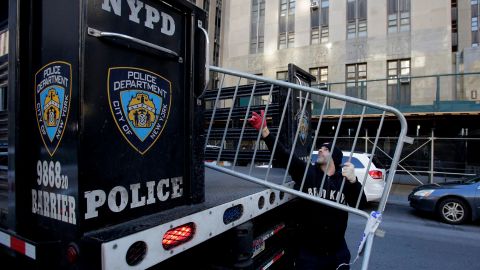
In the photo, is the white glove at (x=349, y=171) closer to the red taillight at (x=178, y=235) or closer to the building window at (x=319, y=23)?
the red taillight at (x=178, y=235)

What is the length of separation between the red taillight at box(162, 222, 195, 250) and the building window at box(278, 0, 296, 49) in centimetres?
2615

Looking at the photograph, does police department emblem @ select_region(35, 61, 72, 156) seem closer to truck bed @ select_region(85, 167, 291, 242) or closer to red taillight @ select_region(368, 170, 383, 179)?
truck bed @ select_region(85, 167, 291, 242)

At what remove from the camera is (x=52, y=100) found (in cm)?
147

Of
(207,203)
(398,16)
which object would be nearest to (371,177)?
(207,203)

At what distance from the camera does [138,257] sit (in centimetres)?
141

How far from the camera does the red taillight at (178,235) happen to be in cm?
154

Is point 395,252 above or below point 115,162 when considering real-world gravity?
below

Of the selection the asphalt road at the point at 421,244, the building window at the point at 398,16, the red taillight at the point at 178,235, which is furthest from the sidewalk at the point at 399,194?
the building window at the point at 398,16

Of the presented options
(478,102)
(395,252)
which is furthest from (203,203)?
(478,102)

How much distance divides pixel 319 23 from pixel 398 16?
5.39m

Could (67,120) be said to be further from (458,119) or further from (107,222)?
(458,119)

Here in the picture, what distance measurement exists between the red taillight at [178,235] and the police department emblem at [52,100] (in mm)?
622

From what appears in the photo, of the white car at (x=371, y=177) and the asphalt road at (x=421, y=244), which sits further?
the white car at (x=371, y=177)

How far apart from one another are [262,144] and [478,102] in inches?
445
